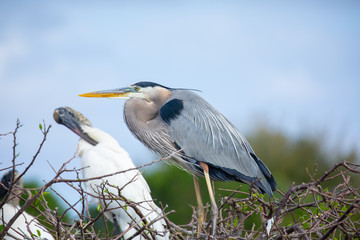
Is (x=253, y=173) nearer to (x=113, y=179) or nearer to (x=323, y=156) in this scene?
(x=113, y=179)

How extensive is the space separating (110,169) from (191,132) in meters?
1.26

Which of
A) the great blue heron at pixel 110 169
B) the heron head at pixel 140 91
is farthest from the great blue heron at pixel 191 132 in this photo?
the great blue heron at pixel 110 169

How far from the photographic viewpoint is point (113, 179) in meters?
5.31

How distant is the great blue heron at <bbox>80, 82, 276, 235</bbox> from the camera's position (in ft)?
14.9

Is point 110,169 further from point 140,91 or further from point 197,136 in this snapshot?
point 197,136

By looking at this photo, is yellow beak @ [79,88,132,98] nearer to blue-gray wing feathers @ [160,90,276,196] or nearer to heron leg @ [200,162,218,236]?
blue-gray wing feathers @ [160,90,276,196]

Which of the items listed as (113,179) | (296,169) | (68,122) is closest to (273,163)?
(296,169)

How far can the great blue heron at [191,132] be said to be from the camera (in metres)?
4.54

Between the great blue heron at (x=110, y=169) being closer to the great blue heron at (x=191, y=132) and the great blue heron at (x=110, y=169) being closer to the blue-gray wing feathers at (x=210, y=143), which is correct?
the great blue heron at (x=191, y=132)

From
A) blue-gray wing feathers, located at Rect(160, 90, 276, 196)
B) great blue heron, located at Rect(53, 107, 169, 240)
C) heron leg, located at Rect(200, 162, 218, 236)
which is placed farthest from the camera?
great blue heron, located at Rect(53, 107, 169, 240)

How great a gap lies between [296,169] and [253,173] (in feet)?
44.9

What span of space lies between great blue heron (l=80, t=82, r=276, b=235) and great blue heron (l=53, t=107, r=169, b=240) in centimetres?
42

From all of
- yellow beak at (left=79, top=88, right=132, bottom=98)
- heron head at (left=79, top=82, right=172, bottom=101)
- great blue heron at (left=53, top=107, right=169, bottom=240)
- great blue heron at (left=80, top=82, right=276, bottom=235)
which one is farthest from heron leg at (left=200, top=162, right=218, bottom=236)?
yellow beak at (left=79, top=88, right=132, bottom=98)

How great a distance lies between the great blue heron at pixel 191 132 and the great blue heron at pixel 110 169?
Result: 416 mm
